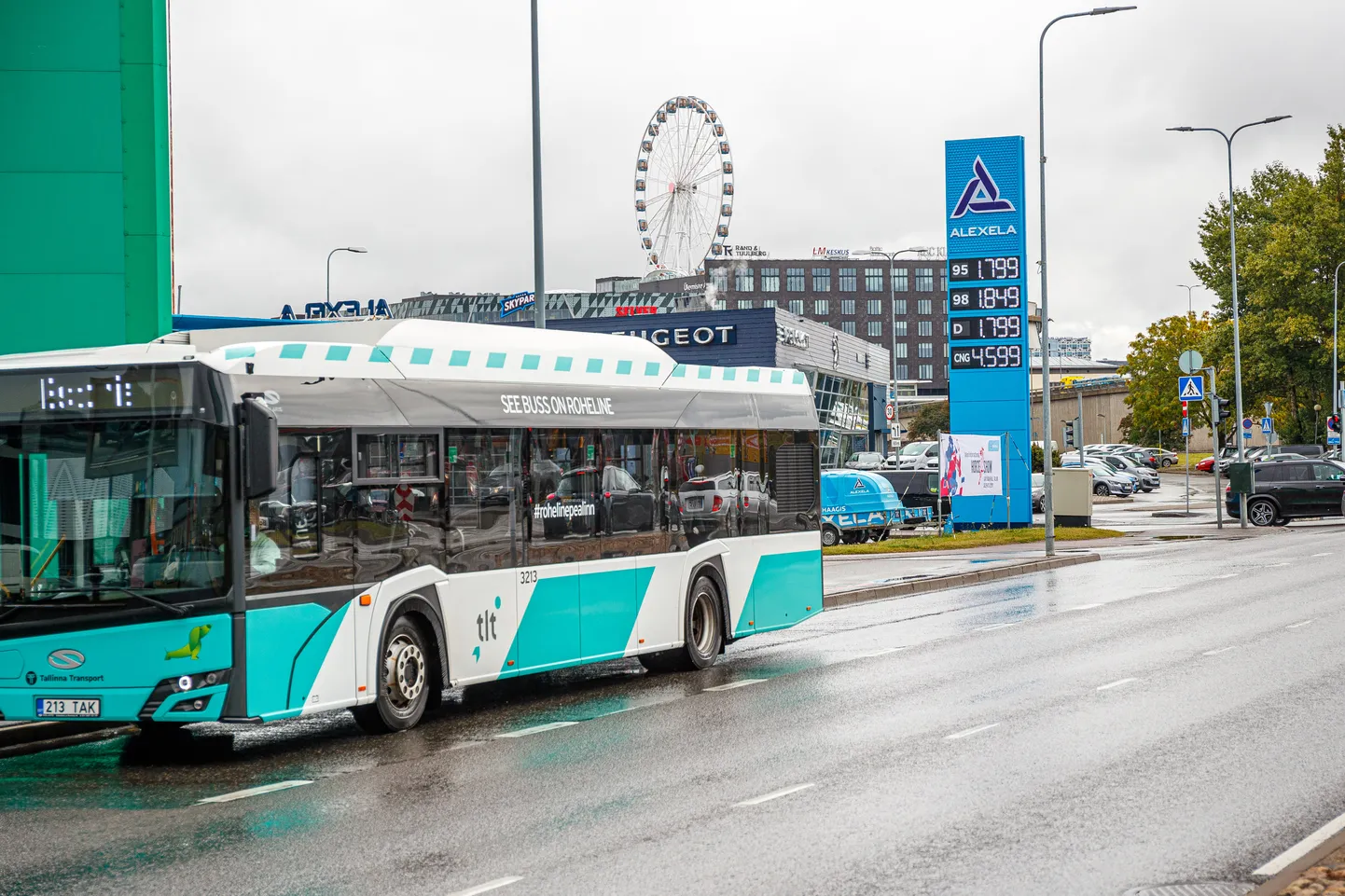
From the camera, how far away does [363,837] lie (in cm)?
791

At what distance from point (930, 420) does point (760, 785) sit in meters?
117

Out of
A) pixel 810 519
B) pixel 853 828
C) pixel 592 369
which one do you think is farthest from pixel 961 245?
pixel 853 828

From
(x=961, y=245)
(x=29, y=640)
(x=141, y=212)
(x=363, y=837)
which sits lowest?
(x=363, y=837)

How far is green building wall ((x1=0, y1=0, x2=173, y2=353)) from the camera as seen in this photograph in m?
18.8

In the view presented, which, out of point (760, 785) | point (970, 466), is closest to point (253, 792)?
point (760, 785)

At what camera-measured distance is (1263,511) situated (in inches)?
1719

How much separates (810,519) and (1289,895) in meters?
10.7

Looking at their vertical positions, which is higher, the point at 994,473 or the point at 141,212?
the point at 141,212

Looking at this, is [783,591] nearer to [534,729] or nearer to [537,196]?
[534,729]

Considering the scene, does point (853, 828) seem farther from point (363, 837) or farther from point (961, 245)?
point (961, 245)

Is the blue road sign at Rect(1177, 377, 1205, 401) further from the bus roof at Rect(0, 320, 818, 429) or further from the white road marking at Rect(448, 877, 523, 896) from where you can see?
the white road marking at Rect(448, 877, 523, 896)

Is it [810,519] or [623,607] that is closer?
[623,607]

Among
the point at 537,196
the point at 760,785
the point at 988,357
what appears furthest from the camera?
the point at 988,357

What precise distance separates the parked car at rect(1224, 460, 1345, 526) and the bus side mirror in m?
37.6
